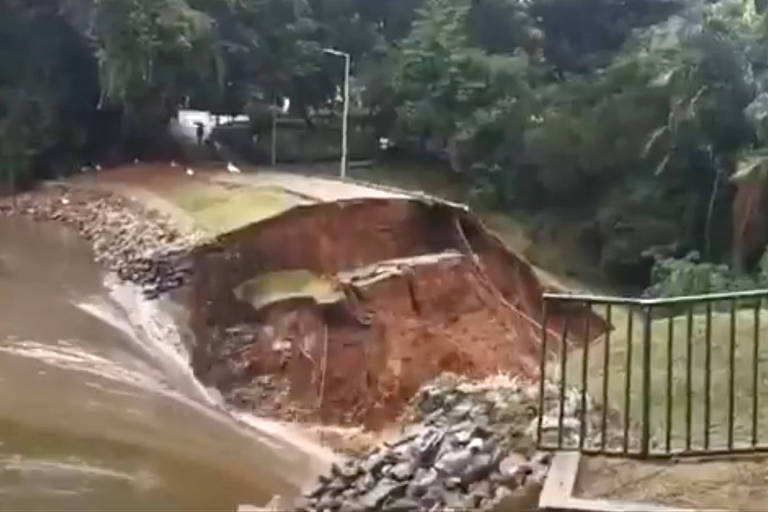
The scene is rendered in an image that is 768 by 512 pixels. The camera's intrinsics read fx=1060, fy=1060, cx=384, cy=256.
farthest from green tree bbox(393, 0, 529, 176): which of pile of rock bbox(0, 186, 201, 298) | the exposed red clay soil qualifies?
the exposed red clay soil

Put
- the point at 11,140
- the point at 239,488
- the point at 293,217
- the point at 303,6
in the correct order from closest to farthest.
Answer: the point at 239,488 → the point at 293,217 → the point at 11,140 → the point at 303,6

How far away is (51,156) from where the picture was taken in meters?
20.1

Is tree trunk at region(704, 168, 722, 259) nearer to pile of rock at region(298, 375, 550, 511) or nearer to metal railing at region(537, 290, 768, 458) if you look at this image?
metal railing at region(537, 290, 768, 458)

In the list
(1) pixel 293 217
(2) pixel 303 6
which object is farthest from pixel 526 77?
(1) pixel 293 217

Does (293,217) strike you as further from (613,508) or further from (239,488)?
(613,508)

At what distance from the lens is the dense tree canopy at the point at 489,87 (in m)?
16.1

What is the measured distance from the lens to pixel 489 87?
19.6 metres

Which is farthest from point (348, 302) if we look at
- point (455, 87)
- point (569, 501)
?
point (455, 87)

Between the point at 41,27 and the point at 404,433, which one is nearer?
the point at 404,433

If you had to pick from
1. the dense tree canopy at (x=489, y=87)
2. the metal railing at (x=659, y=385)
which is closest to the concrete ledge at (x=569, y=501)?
the metal railing at (x=659, y=385)

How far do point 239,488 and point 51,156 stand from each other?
46.9 feet

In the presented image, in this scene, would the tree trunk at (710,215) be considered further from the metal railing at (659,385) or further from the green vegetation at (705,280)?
the metal railing at (659,385)

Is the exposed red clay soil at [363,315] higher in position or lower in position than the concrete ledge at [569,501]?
lower

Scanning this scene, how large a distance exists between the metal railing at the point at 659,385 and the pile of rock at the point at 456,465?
0.22 m
